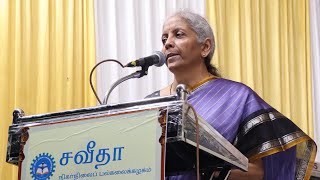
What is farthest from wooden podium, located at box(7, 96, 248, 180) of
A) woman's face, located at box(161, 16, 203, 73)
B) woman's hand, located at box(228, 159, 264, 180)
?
woman's face, located at box(161, 16, 203, 73)

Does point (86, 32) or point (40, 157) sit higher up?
point (86, 32)

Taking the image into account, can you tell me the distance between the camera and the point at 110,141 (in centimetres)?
120

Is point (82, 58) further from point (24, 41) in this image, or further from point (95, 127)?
point (95, 127)

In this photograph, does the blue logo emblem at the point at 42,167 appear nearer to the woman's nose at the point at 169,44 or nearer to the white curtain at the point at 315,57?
the woman's nose at the point at 169,44

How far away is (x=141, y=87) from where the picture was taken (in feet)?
10.8

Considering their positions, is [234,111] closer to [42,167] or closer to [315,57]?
[42,167]

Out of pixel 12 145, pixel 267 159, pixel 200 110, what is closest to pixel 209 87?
pixel 200 110

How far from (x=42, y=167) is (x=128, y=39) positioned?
6.69 feet

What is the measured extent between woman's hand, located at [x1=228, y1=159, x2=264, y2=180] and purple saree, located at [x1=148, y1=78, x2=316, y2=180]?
3 centimetres

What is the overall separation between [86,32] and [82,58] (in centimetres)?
14

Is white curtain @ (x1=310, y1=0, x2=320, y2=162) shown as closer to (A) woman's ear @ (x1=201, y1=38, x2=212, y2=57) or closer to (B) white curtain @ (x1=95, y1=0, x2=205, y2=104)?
(B) white curtain @ (x1=95, y1=0, x2=205, y2=104)

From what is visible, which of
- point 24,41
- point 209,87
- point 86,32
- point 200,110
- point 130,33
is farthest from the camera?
point 130,33

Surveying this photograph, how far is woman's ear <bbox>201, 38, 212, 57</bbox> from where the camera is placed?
2184 millimetres

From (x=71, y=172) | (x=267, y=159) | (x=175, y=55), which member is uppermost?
(x=175, y=55)
